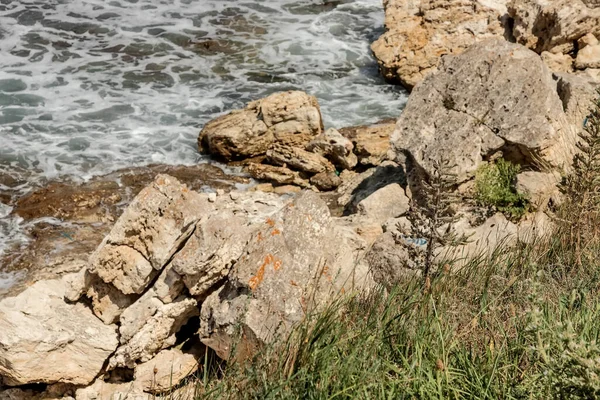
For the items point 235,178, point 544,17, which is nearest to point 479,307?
point 235,178

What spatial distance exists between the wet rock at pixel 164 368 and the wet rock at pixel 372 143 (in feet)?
18.8

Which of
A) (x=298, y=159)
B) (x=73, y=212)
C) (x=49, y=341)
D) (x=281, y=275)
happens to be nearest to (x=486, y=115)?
(x=281, y=275)

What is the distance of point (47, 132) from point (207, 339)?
8.49 m

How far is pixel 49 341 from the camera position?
6.09 metres

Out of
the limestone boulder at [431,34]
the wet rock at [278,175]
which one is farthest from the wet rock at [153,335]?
the limestone boulder at [431,34]

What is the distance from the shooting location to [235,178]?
11477 millimetres

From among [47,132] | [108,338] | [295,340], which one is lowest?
[47,132]

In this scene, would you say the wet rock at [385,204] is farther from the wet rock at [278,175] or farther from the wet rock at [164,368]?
the wet rock at [278,175]

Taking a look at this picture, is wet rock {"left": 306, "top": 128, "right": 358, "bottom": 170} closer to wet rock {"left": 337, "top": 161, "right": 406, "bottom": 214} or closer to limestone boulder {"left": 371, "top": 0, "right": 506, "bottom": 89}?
wet rock {"left": 337, "top": 161, "right": 406, "bottom": 214}

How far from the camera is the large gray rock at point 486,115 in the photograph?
7496 millimetres

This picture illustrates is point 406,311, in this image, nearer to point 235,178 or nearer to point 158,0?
point 235,178

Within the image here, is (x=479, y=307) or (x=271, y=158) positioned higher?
(x=479, y=307)

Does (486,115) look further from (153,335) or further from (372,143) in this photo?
(153,335)

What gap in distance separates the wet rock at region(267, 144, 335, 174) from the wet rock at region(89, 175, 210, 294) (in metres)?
4.90
